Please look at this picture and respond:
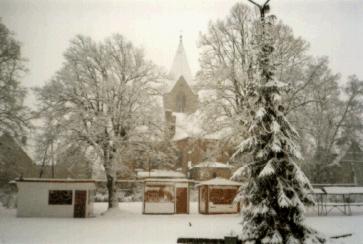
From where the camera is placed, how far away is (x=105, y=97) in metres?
27.9

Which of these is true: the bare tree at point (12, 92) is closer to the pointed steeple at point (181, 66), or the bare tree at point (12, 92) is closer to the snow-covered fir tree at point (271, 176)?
the snow-covered fir tree at point (271, 176)

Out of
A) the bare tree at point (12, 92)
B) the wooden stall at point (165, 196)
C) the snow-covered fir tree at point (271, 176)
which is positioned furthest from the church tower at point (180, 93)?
the snow-covered fir tree at point (271, 176)

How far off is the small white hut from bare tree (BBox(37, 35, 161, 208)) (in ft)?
6.88

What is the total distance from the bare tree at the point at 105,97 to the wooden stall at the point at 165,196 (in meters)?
2.59

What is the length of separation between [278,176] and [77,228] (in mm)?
11131

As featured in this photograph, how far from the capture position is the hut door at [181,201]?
1177 inches

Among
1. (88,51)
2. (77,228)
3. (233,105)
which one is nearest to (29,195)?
(77,228)

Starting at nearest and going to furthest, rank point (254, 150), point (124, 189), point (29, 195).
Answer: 1. point (254, 150)
2. point (29, 195)
3. point (124, 189)

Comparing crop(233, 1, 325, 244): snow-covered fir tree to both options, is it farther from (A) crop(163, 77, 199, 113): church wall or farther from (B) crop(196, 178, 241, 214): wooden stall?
(A) crop(163, 77, 199, 113): church wall

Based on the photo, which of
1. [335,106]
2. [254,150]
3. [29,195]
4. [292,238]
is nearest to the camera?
[292,238]

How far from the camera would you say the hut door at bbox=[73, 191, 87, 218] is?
1088 inches

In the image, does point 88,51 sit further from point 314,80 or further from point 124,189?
point 124,189

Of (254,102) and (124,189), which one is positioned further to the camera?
(124,189)

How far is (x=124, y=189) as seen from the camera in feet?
141
